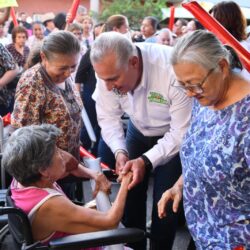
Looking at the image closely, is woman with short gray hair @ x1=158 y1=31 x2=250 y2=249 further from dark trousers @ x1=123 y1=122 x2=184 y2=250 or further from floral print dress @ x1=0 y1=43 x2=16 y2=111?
floral print dress @ x1=0 y1=43 x2=16 y2=111

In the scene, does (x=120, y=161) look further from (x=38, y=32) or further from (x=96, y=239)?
(x=38, y=32)

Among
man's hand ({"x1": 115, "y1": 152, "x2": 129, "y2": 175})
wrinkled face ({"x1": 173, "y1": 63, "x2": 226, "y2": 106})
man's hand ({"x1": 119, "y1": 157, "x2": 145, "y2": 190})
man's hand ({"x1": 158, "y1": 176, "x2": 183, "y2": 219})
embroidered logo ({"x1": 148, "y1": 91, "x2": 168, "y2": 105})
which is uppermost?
wrinkled face ({"x1": 173, "y1": 63, "x2": 226, "y2": 106})

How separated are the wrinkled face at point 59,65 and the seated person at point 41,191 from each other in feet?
2.12

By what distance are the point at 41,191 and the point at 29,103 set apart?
0.69 meters

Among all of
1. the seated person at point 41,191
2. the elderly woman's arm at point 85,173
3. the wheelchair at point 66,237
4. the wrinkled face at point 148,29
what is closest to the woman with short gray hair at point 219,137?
the wheelchair at point 66,237

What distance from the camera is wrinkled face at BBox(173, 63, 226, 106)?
5.21 feet

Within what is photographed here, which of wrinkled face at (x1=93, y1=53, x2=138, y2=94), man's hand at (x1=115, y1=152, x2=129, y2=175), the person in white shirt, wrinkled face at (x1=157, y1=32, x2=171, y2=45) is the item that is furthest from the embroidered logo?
wrinkled face at (x1=157, y1=32, x2=171, y2=45)

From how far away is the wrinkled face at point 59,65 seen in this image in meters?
2.56

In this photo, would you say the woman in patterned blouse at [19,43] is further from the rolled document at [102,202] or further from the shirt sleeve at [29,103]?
the rolled document at [102,202]

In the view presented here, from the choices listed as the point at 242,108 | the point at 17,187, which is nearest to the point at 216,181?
the point at 242,108

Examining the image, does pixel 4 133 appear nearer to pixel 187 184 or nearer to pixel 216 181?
pixel 187 184

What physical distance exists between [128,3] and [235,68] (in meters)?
16.4

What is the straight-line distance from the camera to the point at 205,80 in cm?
159

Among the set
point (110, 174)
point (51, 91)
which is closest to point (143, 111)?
point (110, 174)
